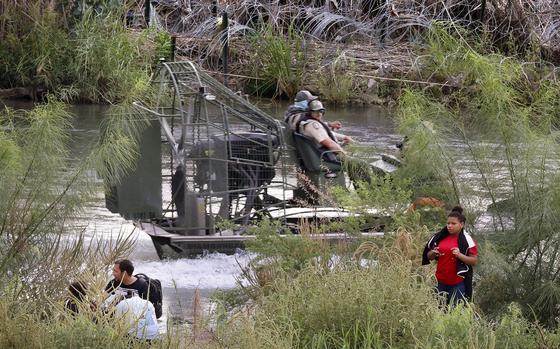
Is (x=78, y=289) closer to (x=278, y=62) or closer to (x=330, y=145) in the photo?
(x=330, y=145)

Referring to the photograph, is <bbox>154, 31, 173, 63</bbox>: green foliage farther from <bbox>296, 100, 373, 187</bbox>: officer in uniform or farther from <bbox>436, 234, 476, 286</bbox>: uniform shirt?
<bbox>436, 234, 476, 286</bbox>: uniform shirt

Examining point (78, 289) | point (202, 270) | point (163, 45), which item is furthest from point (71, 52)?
point (78, 289)

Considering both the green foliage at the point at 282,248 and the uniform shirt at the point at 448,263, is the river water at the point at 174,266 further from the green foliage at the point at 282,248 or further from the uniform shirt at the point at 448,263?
the uniform shirt at the point at 448,263

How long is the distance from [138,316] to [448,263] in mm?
2713

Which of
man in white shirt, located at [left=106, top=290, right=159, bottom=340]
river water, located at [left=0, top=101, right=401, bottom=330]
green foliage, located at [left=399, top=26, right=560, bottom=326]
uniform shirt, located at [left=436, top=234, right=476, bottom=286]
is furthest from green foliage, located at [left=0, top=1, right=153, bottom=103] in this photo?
man in white shirt, located at [left=106, top=290, right=159, bottom=340]

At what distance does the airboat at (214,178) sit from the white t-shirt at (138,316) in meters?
3.81

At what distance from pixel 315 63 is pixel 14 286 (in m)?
18.0

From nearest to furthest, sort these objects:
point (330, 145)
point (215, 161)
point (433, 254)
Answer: point (433, 254), point (215, 161), point (330, 145)

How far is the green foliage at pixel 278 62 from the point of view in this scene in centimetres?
2595

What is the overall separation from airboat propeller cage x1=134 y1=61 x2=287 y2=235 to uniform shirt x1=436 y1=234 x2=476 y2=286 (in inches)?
126

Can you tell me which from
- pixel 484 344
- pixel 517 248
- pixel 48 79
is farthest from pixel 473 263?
pixel 48 79

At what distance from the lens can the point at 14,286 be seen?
346 inches

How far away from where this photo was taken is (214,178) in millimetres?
12766

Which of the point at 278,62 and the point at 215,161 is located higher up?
the point at 215,161
